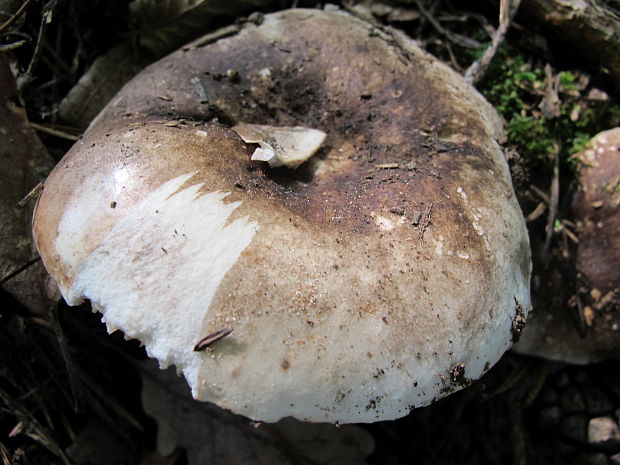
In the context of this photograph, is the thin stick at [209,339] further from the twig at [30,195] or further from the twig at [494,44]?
the twig at [494,44]

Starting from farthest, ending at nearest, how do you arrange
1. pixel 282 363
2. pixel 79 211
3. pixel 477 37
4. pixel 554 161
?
pixel 477 37, pixel 554 161, pixel 79 211, pixel 282 363

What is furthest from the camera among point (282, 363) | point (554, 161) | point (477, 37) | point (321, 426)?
point (477, 37)

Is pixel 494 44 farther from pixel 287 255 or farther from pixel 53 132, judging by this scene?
pixel 53 132

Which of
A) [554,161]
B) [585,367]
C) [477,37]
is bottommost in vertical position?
[585,367]

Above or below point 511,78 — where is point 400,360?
below

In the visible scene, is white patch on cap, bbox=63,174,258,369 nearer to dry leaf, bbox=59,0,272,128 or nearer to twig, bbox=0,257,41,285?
twig, bbox=0,257,41,285

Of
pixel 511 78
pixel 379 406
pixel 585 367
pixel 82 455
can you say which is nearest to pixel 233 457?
pixel 82 455

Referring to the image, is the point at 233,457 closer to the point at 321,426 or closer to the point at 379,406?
the point at 321,426
